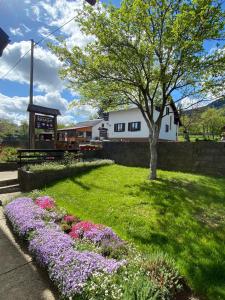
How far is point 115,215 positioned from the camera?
5363 mm

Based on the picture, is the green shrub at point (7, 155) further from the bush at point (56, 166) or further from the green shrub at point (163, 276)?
the green shrub at point (163, 276)

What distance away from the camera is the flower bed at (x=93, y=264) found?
100.0 inches

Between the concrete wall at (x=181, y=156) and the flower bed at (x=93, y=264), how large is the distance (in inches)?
294

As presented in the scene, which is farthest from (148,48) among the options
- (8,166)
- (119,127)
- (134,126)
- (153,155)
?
(119,127)

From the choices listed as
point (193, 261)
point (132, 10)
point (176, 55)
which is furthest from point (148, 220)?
point (132, 10)

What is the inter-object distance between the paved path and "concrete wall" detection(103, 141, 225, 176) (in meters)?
8.47

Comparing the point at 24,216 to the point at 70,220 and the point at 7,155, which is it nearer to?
the point at 70,220

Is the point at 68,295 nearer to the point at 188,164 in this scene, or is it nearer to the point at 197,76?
the point at 197,76

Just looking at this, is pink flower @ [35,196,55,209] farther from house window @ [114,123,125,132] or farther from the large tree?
house window @ [114,123,125,132]

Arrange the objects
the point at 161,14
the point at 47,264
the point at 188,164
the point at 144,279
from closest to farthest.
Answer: the point at 144,279 < the point at 47,264 < the point at 161,14 < the point at 188,164

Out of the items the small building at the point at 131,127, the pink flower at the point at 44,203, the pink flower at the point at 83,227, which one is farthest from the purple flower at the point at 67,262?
the small building at the point at 131,127

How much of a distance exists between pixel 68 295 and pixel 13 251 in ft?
6.93

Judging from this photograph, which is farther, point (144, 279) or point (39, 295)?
point (39, 295)

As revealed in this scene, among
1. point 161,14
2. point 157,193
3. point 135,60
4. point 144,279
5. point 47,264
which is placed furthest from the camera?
point 135,60
